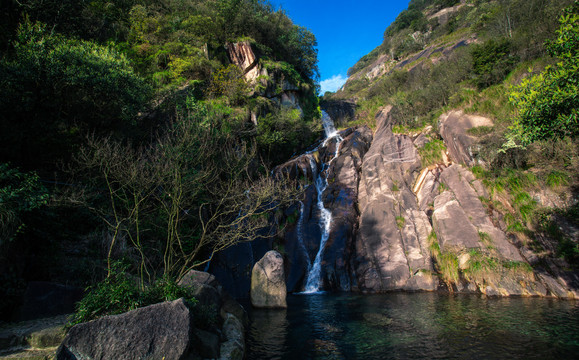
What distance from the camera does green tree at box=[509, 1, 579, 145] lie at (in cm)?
738

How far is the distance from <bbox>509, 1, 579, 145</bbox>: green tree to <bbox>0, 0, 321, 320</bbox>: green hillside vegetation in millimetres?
9004

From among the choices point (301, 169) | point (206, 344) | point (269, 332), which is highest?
point (301, 169)

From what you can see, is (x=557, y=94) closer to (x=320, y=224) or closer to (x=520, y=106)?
(x=520, y=106)

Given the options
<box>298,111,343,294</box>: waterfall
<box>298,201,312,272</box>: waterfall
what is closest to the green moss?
<box>298,111,343,294</box>: waterfall

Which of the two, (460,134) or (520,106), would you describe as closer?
(520,106)

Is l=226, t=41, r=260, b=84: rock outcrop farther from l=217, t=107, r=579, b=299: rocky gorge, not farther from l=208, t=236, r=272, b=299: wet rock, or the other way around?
l=208, t=236, r=272, b=299: wet rock

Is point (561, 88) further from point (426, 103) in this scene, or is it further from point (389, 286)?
point (426, 103)

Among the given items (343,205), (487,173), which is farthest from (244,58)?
(487,173)

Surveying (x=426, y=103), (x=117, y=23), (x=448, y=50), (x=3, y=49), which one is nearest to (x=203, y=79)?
(x=117, y=23)

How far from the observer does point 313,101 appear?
36.0m

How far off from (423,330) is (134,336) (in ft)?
29.0

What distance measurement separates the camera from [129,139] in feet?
51.2

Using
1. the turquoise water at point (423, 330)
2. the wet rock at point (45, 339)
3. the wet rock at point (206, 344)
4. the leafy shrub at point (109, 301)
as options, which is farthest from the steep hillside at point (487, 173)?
the wet rock at point (45, 339)

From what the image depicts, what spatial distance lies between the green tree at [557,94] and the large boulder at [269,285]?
11.7 m
